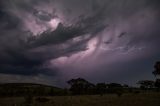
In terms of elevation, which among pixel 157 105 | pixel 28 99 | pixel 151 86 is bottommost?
pixel 157 105

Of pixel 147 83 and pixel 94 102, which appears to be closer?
pixel 94 102

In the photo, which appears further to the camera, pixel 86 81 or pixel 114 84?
pixel 114 84

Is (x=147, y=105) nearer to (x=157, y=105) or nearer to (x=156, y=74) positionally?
(x=157, y=105)

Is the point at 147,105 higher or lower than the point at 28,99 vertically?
lower

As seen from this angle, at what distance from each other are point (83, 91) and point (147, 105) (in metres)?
77.6

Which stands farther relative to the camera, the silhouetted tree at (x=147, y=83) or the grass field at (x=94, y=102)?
the silhouetted tree at (x=147, y=83)

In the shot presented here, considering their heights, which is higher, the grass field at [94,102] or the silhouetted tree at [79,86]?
the silhouetted tree at [79,86]

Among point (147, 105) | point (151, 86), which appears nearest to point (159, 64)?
point (151, 86)

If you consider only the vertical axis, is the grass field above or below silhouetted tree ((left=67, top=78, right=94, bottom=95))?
below

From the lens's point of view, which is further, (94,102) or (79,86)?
(79,86)

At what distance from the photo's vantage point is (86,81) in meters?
118

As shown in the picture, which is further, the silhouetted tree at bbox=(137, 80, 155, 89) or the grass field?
the silhouetted tree at bbox=(137, 80, 155, 89)

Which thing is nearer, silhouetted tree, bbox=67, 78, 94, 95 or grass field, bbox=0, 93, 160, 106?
grass field, bbox=0, 93, 160, 106

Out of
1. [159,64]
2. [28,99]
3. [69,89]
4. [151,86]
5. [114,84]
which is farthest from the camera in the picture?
[114,84]
